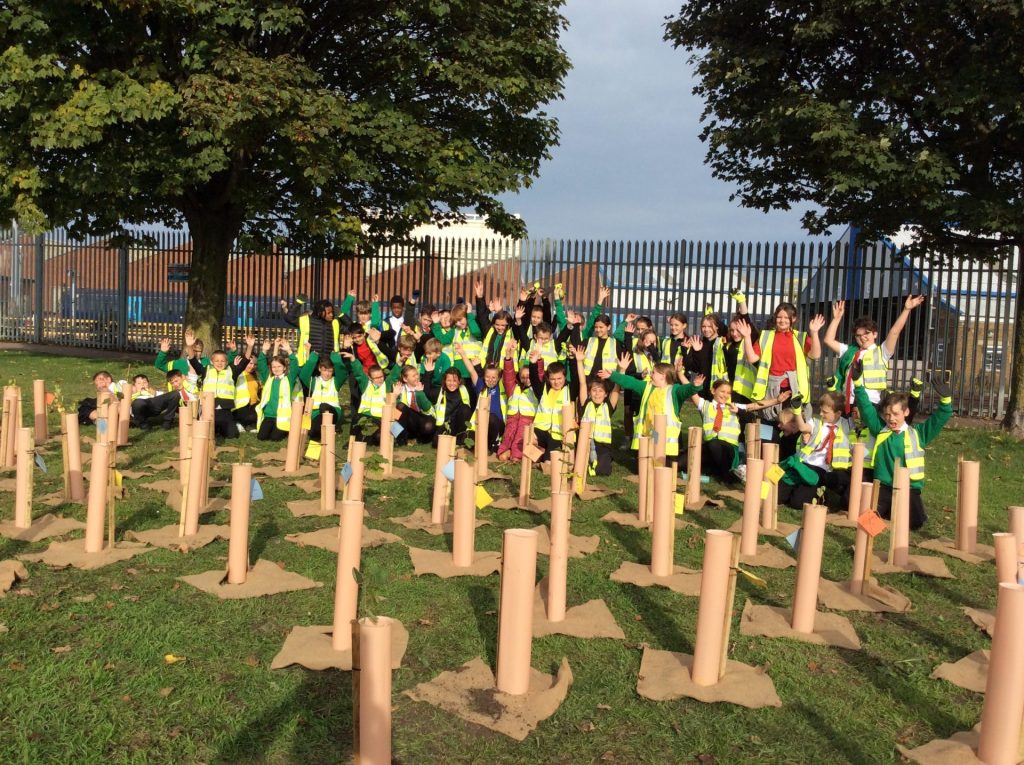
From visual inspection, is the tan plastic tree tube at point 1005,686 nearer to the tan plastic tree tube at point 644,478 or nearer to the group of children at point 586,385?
the tan plastic tree tube at point 644,478

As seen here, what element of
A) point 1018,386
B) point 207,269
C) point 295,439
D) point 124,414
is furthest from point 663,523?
point 207,269

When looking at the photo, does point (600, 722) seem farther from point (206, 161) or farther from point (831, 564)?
point (206, 161)

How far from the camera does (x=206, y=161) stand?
1561 centimetres

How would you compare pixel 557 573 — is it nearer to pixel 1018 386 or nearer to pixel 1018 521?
pixel 1018 521

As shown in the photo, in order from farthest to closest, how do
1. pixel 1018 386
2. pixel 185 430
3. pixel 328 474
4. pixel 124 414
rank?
pixel 1018 386 → pixel 124 414 → pixel 185 430 → pixel 328 474

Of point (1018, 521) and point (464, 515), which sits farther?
point (464, 515)

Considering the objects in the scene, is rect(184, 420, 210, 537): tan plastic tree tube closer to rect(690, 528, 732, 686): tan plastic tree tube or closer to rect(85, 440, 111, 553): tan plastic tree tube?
rect(85, 440, 111, 553): tan plastic tree tube

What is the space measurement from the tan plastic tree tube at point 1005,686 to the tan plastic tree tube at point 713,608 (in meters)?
1.14

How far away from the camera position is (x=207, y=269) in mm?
19156

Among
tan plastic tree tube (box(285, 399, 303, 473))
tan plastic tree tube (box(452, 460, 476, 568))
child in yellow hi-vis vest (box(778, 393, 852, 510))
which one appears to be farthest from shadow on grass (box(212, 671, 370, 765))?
child in yellow hi-vis vest (box(778, 393, 852, 510))

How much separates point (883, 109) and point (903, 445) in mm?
8000

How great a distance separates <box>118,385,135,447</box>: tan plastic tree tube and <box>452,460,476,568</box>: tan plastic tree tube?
563 centimetres

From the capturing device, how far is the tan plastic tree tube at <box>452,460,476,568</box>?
6.01 metres

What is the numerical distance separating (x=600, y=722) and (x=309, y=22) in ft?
54.4
